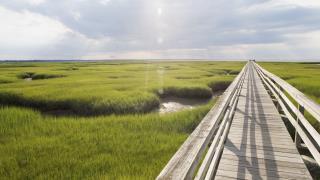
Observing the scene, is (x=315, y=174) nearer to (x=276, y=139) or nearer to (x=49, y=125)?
(x=276, y=139)

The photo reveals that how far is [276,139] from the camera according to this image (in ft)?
19.5

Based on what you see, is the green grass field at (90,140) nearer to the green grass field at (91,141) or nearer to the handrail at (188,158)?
the green grass field at (91,141)

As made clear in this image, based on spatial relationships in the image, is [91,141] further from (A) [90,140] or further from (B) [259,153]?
(B) [259,153]

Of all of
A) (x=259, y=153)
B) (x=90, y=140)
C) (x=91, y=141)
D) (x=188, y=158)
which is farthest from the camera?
(x=90, y=140)

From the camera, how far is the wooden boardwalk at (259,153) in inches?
163

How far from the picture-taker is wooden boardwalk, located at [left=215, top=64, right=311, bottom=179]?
413 centimetres

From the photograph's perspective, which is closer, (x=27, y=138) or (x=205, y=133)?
(x=205, y=133)

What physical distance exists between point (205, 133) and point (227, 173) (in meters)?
1.32

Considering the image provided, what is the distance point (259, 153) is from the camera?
501 cm

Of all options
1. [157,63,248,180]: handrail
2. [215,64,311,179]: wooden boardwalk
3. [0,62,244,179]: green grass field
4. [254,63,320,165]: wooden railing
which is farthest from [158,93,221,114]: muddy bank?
[157,63,248,180]: handrail

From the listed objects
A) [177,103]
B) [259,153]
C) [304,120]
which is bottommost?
[177,103]

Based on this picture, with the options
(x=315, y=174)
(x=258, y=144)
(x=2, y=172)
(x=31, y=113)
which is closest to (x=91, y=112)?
(x=31, y=113)

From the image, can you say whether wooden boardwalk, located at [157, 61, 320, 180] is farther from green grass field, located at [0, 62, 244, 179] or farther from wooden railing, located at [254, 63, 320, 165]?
green grass field, located at [0, 62, 244, 179]

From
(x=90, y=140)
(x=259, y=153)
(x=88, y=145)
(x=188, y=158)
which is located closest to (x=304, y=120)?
(x=259, y=153)
